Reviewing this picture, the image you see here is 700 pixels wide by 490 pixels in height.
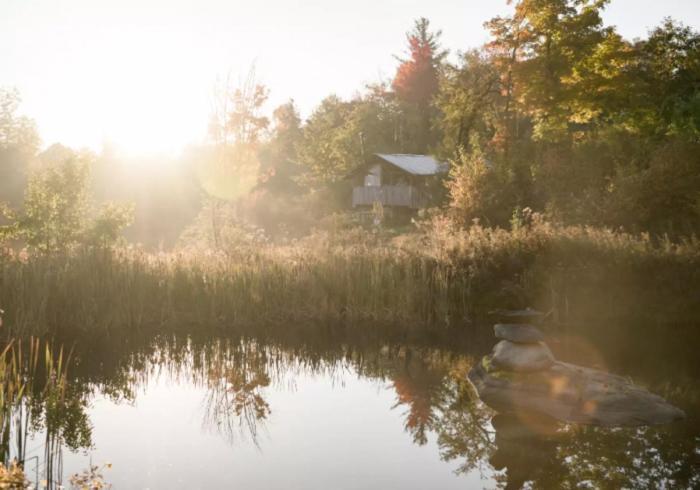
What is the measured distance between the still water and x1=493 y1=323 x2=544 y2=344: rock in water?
104 cm

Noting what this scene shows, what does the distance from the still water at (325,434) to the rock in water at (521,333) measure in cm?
104

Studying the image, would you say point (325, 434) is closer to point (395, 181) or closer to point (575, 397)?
point (575, 397)

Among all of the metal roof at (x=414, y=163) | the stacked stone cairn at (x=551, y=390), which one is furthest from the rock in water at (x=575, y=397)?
the metal roof at (x=414, y=163)

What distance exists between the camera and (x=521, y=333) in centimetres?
953

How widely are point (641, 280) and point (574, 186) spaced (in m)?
10.6

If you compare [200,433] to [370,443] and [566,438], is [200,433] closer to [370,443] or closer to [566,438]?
[370,443]

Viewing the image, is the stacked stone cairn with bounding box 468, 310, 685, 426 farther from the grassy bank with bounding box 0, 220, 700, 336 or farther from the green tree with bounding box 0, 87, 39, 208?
the green tree with bounding box 0, 87, 39, 208

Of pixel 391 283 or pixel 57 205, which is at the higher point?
pixel 57 205

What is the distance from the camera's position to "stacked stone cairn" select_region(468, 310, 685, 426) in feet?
26.4

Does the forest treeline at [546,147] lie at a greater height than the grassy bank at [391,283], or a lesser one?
greater

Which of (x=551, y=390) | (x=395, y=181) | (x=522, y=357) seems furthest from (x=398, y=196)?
(x=551, y=390)

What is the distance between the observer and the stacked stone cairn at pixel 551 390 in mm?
8039

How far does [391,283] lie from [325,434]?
6962 mm

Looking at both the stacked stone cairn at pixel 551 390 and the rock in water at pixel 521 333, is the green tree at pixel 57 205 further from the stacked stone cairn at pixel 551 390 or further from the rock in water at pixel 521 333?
the stacked stone cairn at pixel 551 390
